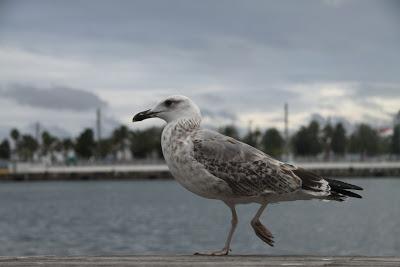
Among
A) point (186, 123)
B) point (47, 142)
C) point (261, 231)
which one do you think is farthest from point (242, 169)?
point (47, 142)

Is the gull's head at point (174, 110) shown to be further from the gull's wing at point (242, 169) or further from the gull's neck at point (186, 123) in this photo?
the gull's wing at point (242, 169)

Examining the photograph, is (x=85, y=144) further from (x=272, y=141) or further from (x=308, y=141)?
(x=308, y=141)

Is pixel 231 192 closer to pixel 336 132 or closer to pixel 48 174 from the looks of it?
pixel 48 174

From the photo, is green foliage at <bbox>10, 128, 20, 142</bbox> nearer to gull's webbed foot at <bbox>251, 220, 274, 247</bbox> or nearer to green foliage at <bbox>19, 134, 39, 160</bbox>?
green foliage at <bbox>19, 134, 39, 160</bbox>

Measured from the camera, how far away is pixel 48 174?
474 ft

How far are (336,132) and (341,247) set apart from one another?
147600 millimetres

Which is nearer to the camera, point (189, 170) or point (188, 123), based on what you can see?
point (189, 170)

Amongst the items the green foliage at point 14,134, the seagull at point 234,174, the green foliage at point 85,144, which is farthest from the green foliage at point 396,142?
the seagull at point 234,174

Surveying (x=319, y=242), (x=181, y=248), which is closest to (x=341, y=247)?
(x=319, y=242)

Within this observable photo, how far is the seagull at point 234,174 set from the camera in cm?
690

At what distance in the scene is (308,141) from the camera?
173875mm

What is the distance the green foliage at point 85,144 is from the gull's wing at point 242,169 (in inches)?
6493

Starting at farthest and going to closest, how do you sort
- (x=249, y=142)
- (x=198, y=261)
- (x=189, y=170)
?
(x=249, y=142), (x=189, y=170), (x=198, y=261)

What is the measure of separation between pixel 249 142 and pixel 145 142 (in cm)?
2417
